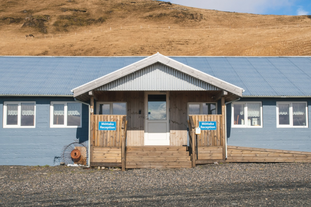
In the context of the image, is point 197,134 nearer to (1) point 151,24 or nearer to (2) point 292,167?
(2) point 292,167

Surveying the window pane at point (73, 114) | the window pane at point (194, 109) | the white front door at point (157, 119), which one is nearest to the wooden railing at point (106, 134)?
the window pane at point (73, 114)

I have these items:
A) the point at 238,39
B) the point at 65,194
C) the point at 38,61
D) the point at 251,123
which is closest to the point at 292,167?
the point at 251,123

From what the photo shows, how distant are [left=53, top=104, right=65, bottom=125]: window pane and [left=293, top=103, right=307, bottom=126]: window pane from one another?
34.1 feet

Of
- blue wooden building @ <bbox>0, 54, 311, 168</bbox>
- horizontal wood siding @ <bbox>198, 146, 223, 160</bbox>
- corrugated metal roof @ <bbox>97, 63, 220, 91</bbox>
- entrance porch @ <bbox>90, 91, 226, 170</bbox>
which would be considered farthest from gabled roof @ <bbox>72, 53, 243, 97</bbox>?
horizontal wood siding @ <bbox>198, 146, 223, 160</bbox>

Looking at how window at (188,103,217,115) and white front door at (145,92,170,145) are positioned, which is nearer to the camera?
white front door at (145,92,170,145)

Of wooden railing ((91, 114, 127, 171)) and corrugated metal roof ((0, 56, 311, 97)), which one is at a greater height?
corrugated metal roof ((0, 56, 311, 97))

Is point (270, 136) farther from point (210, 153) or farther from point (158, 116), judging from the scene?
point (158, 116)

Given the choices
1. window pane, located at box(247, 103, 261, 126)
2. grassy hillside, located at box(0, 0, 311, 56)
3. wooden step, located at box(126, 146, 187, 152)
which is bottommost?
wooden step, located at box(126, 146, 187, 152)

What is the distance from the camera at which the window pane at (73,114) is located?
1162cm

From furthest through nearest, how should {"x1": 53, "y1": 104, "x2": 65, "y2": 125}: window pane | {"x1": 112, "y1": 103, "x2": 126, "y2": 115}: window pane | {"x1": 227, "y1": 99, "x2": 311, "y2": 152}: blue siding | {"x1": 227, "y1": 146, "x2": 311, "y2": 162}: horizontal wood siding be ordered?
1. {"x1": 112, "y1": 103, "x2": 126, "y2": 115}: window pane
2. {"x1": 227, "y1": 99, "x2": 311, "y2": 152}: blue siding
3. {"x1": 53, "y1": 104, "x2": 65, "y2": 125}: window pane
4. {"x1": 227, "y1": 146, "x2": 311, "y2": 162}: horizontal wood siding

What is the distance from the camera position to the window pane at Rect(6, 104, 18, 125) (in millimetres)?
11469

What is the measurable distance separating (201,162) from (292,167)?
3498 millimetres

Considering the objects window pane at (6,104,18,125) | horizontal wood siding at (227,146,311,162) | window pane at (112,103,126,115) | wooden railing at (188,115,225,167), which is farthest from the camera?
window pane at (112,103,126,115)

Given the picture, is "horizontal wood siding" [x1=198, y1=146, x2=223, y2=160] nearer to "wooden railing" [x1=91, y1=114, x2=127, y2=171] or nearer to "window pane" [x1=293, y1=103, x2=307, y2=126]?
"wooden railing" [x1=91, y1=114, x2=127, y2=171]
